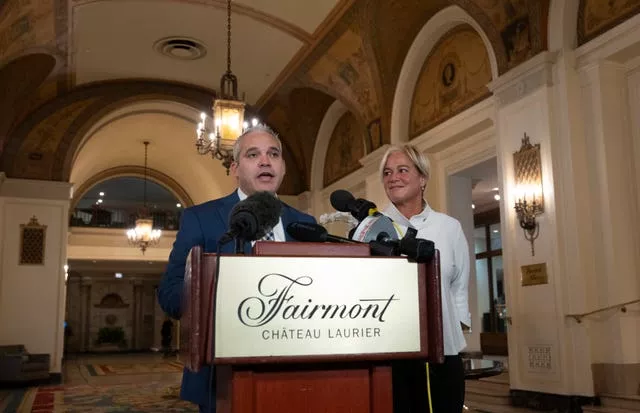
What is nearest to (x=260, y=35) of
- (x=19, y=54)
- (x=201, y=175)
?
(x=19, y=54)

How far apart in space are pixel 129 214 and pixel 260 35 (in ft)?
61.1

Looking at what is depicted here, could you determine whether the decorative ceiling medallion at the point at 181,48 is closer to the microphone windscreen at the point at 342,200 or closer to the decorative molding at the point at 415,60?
the decorative molding at the point at 415,60

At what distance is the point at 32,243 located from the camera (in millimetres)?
11883

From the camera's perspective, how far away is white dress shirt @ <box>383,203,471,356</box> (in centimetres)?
206

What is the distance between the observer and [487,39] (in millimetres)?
7648

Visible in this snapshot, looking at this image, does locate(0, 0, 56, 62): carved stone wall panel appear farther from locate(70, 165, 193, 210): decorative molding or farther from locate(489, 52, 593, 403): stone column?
locate(70, 165, 193, 210): decorative molding

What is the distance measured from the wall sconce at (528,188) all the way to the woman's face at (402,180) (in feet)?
15.4


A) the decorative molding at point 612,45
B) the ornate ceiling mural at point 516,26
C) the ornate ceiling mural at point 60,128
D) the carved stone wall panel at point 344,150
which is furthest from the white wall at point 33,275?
the decorative molding at point 612,45

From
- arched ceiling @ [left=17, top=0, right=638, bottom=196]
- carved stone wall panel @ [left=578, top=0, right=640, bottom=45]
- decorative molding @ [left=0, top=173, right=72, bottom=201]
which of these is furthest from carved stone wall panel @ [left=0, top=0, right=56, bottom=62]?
carved stone wall panel @ [left=578, top=0, right=640, bottom=45]

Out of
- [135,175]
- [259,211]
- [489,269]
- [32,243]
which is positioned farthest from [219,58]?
[259,211]

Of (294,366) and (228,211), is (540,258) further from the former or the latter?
(294,366)

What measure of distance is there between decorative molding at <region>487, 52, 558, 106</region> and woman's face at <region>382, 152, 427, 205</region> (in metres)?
4.89

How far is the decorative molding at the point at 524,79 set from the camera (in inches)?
261

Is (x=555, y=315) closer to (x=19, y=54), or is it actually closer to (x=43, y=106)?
(x=19, y=54)
